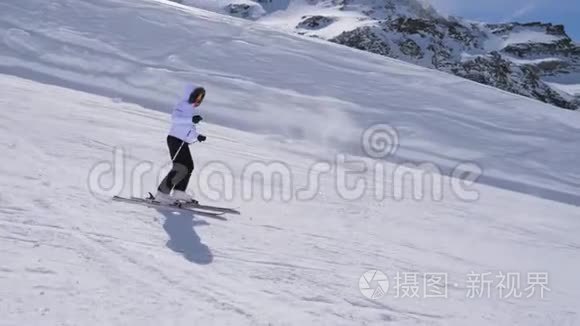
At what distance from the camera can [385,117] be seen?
47.0 ft

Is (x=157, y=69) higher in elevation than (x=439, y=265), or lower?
higher

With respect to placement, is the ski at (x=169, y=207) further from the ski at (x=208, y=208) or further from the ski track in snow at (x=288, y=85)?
the ski track in snow at (x=288, y=85)

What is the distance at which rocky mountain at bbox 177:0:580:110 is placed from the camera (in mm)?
112438

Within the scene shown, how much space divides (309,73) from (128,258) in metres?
13.2

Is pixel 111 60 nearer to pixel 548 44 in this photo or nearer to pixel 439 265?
pixel 439 265

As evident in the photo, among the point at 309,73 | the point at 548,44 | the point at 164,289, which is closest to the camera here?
the point at 164,289

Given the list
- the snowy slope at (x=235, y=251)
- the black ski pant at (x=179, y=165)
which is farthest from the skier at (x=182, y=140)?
the snowy slope at (x=235, y=251)

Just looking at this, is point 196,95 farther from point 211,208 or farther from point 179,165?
point 211,208

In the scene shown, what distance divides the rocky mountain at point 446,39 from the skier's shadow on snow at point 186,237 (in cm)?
10031

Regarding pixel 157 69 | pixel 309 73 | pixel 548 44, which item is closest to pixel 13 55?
→ pixel 157 69

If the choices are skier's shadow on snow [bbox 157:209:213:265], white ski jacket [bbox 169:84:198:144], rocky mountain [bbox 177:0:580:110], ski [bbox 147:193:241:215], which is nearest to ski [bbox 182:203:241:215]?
ski [bbox 147:193:241:215]

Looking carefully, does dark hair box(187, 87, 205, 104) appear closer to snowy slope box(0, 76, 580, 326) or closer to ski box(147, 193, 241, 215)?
ski box(147, 193, 241, 215)

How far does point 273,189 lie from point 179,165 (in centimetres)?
175

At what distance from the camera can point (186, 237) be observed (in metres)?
5.25
